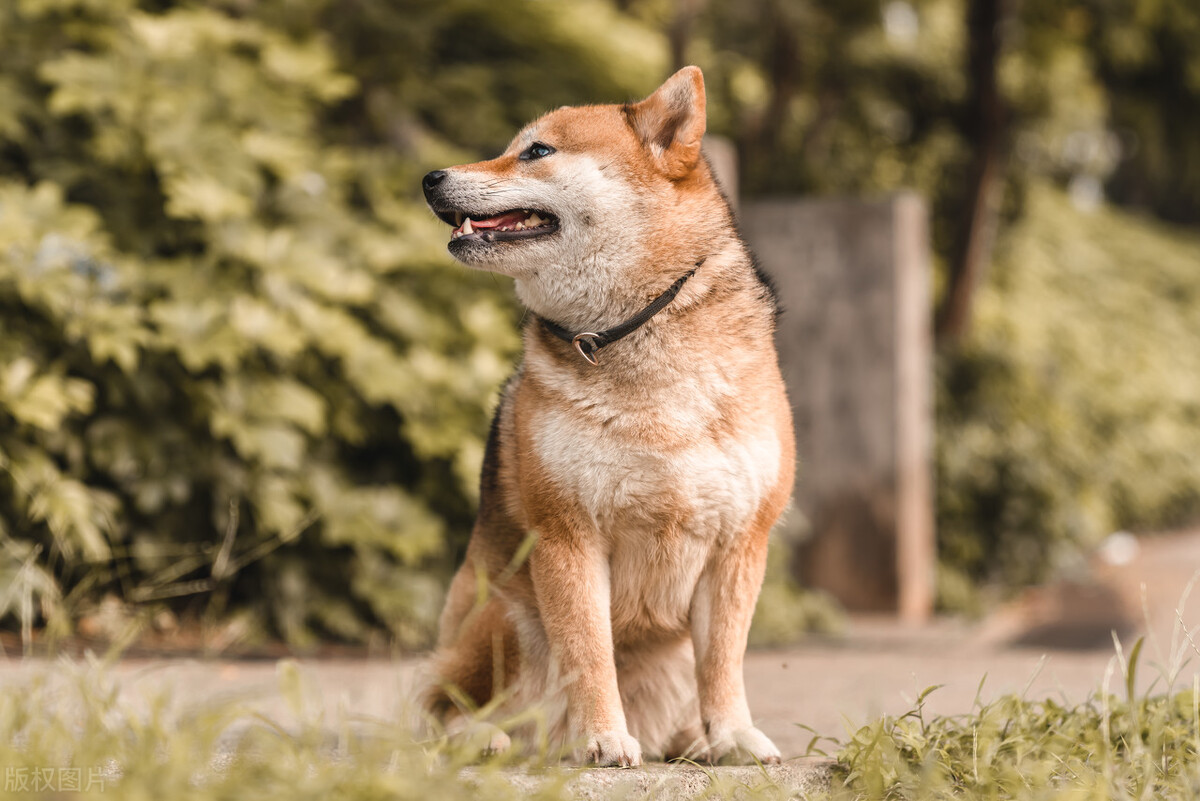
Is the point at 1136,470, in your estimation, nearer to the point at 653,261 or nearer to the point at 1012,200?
the point at 1012,200

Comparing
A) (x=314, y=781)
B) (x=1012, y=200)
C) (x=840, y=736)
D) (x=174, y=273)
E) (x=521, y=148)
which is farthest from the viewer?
(x=1012, y=200)

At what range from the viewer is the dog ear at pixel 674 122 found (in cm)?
282

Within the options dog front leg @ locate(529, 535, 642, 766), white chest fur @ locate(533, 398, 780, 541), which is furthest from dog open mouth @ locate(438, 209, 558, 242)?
dog front leg @ locate(529, 535, 642, 766)

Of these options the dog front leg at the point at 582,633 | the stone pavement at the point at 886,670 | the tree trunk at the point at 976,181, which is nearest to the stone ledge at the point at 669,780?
the stone pavement at the point at 886,670

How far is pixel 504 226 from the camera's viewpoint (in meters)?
2.82

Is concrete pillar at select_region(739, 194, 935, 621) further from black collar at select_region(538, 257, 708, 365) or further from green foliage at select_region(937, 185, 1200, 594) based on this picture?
black collar at select_region(538, 257, 708, 365)

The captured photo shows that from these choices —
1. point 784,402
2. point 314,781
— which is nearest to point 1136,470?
point 784,402

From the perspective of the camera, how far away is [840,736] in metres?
3.59

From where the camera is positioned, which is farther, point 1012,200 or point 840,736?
point 1012,200

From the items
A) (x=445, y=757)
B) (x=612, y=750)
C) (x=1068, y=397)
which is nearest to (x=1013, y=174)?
(x=1068, y=397)

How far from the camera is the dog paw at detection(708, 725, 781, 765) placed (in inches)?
105

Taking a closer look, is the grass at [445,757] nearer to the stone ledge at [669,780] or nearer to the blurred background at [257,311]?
the stone ledge at [669,780]

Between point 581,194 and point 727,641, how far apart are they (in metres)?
1.19

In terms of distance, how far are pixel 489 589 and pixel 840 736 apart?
139 cm
